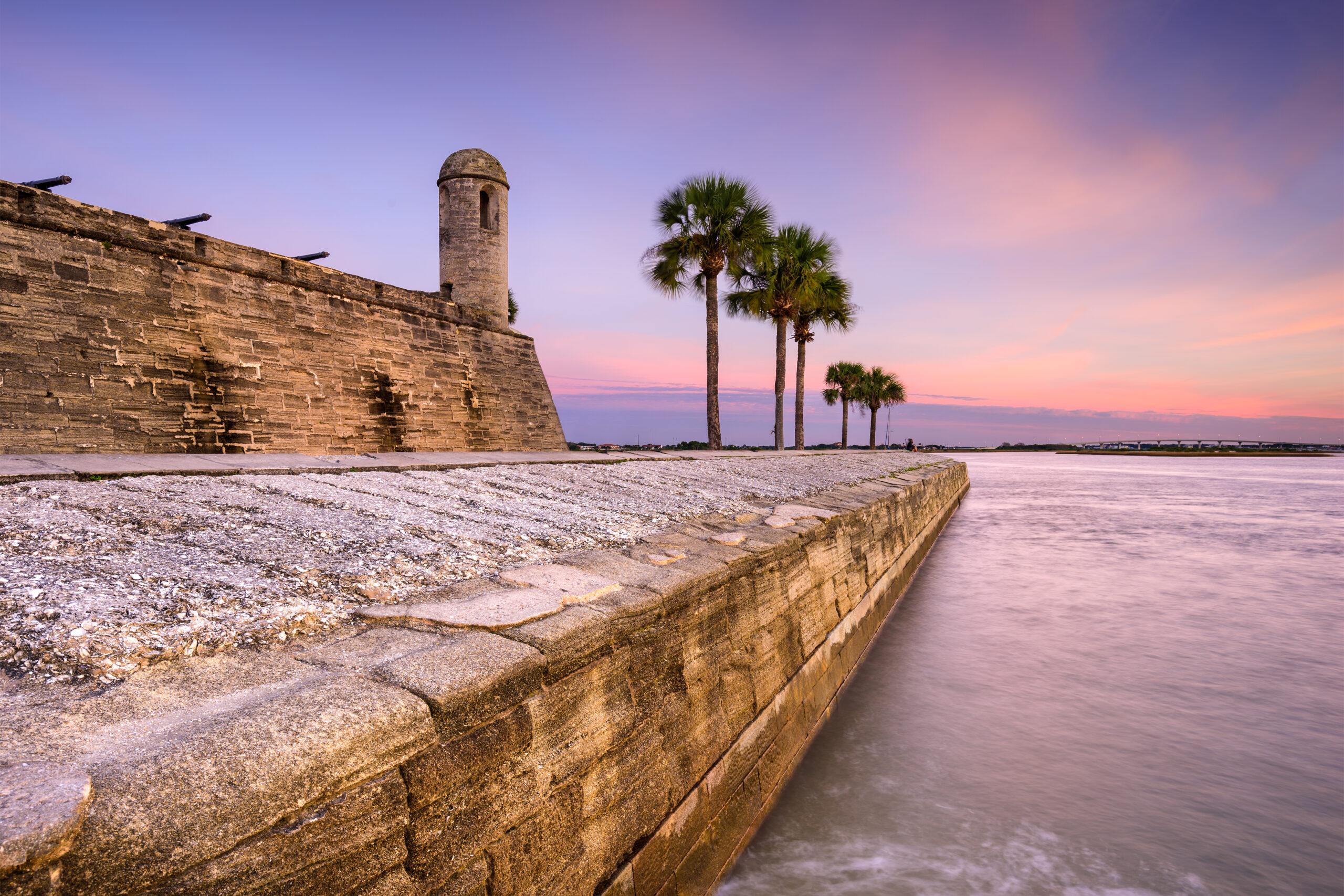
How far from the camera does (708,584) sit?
269 centimetres

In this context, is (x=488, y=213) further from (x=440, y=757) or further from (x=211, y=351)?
(x=440, y=757)

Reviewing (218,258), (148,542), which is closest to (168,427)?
(218,258)

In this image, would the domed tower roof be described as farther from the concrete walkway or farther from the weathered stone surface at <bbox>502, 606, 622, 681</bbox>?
the weathered stone surface at <bbox>502, 606, 622, 681</bbox>

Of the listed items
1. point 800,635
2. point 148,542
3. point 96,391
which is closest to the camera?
point 148,542

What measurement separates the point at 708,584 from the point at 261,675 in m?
1.64

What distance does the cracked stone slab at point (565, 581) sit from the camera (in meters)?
2.18

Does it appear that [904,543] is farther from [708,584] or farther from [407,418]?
[407,418]

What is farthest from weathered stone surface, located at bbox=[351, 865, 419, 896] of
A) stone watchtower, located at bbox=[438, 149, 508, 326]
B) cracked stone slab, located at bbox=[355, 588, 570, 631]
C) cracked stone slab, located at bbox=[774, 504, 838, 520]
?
stone watchtower, located at bbox=[438, 149, 508, 326]

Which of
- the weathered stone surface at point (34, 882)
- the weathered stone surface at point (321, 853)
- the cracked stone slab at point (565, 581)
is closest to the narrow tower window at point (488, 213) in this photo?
the cracked stone slab at point (565, 581)

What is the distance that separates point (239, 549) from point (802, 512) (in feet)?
11.5

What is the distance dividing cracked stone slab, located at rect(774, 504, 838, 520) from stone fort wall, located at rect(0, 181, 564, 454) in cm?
852

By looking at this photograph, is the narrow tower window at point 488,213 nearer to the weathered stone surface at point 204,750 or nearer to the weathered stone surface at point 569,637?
the weathered stone surface at point 569,637

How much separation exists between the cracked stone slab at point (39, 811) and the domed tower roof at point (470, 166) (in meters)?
16.3

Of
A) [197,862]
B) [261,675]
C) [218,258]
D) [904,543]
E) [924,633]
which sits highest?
[218,258]
